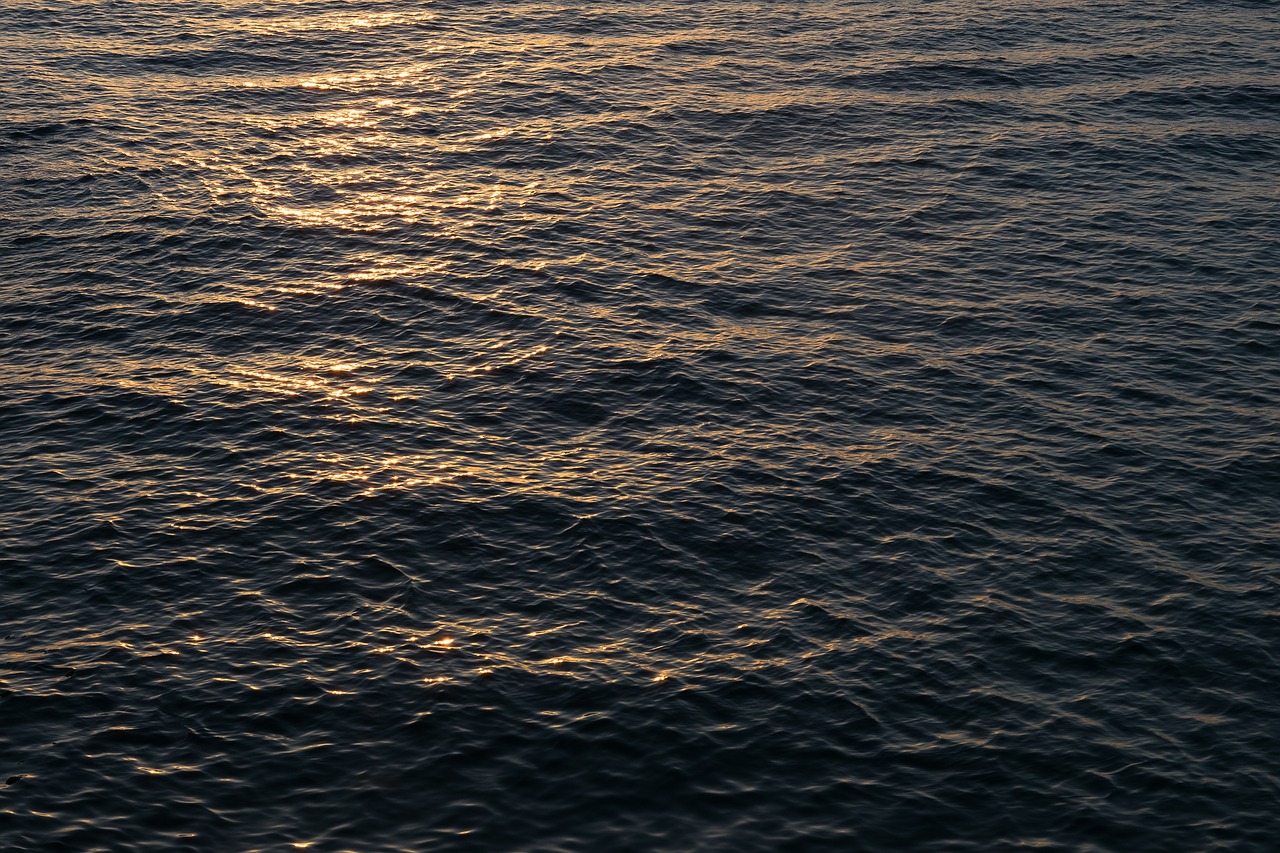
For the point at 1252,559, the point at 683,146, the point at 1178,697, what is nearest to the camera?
the point at 1178,697

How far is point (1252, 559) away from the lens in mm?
68438

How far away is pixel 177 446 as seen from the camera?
252 feet

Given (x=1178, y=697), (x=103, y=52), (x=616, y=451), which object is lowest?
(x=1178, y=697)

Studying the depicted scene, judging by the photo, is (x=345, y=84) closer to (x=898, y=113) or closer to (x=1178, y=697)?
(x=898, y=113)

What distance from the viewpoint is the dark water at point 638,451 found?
185 feet

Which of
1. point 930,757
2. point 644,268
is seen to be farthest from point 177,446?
point 930,757

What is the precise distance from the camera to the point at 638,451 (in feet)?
253

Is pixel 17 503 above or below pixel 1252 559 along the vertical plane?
above

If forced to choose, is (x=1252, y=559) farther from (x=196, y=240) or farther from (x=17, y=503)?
(x=196, y=240)

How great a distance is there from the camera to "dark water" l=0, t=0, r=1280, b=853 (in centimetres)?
5641

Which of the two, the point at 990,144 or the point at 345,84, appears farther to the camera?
the point at 345,84

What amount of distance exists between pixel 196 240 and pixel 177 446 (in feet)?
86.4

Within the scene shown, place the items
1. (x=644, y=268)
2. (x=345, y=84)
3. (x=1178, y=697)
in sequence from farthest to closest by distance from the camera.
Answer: (x=345, y=84) → (x=644, y=268) → (x=1178, y=697)

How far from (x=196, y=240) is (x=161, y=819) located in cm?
5349
